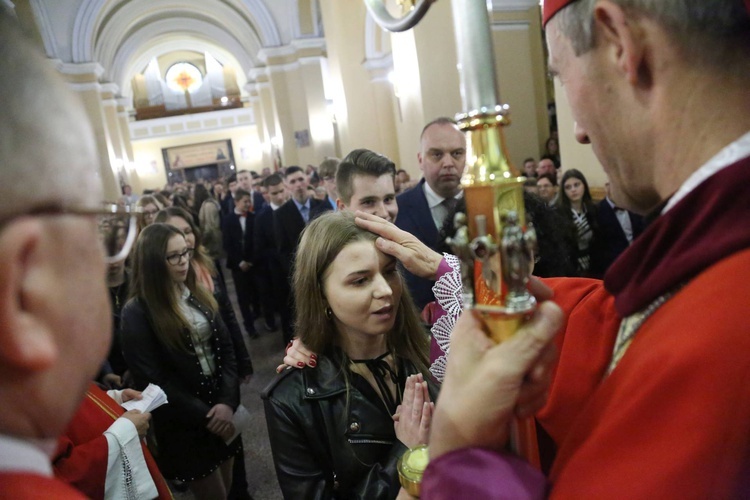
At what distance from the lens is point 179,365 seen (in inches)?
97.0

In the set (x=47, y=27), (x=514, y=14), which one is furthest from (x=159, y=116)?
(x=514, y=14)

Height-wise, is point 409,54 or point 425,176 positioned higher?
point 409,54

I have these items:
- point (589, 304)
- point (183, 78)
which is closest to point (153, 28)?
point (183, 78)

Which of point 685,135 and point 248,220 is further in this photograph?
point 248,220

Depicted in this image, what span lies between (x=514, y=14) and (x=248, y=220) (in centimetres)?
523

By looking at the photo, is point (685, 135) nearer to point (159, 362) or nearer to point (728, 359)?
point (728, 359)

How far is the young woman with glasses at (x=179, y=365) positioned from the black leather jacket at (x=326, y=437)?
107cm

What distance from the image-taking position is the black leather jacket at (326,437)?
147cm

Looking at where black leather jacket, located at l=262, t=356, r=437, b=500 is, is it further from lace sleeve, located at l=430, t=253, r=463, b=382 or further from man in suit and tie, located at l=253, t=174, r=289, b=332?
man in suit and tie, located at l=253, t=174, r=289, b=332

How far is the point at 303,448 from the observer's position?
1498 millimetres

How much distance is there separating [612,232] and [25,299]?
12.3ft

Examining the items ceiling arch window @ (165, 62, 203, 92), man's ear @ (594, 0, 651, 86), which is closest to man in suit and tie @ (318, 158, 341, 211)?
man's ear @ (594, 0, 651, 86)

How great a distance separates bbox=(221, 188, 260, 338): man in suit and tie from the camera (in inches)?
233

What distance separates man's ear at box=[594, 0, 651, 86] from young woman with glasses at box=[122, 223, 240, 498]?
86.3 inches
